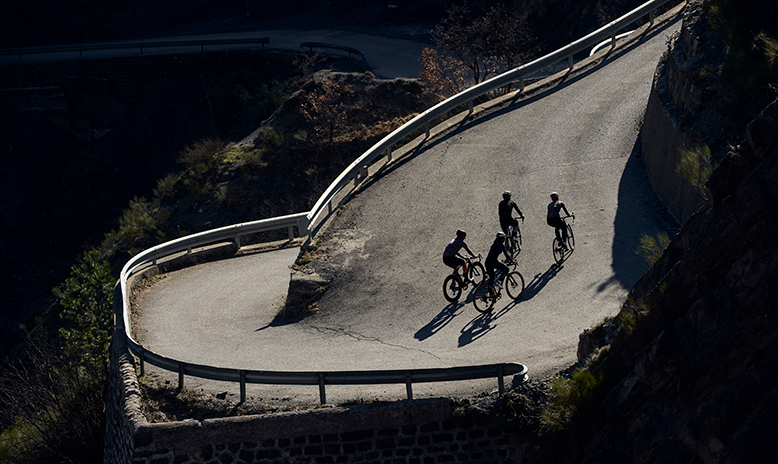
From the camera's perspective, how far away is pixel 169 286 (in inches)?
682

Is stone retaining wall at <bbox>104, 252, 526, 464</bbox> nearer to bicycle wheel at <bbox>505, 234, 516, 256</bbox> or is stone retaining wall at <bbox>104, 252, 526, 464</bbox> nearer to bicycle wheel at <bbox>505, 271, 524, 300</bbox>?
bicycle wheel at <bbox>505, 271, 524, 300</bbox>

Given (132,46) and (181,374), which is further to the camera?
(132,46)

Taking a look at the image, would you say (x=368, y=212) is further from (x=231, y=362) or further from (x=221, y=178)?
(x=221, y=178)

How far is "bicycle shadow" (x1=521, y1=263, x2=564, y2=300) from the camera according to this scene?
44.2 feet

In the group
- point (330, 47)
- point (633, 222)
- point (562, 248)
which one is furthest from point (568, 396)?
point (330, 47)

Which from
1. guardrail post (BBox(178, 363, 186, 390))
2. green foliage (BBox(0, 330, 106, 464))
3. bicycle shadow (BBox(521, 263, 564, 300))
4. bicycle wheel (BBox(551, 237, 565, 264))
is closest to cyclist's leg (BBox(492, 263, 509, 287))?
bicycle shadow (BBox(521, 263, 564, 300))

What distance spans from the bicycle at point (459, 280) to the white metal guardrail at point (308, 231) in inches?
158

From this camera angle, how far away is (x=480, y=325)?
12.6 m

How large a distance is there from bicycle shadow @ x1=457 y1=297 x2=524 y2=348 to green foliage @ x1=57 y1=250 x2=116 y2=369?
355 inches

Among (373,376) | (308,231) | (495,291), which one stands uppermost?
(308,231)

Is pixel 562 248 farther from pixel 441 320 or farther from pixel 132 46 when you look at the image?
pixel 132 46

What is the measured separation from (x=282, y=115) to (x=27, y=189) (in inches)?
611

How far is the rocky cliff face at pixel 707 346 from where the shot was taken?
716cm

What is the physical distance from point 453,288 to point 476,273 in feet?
2.12
